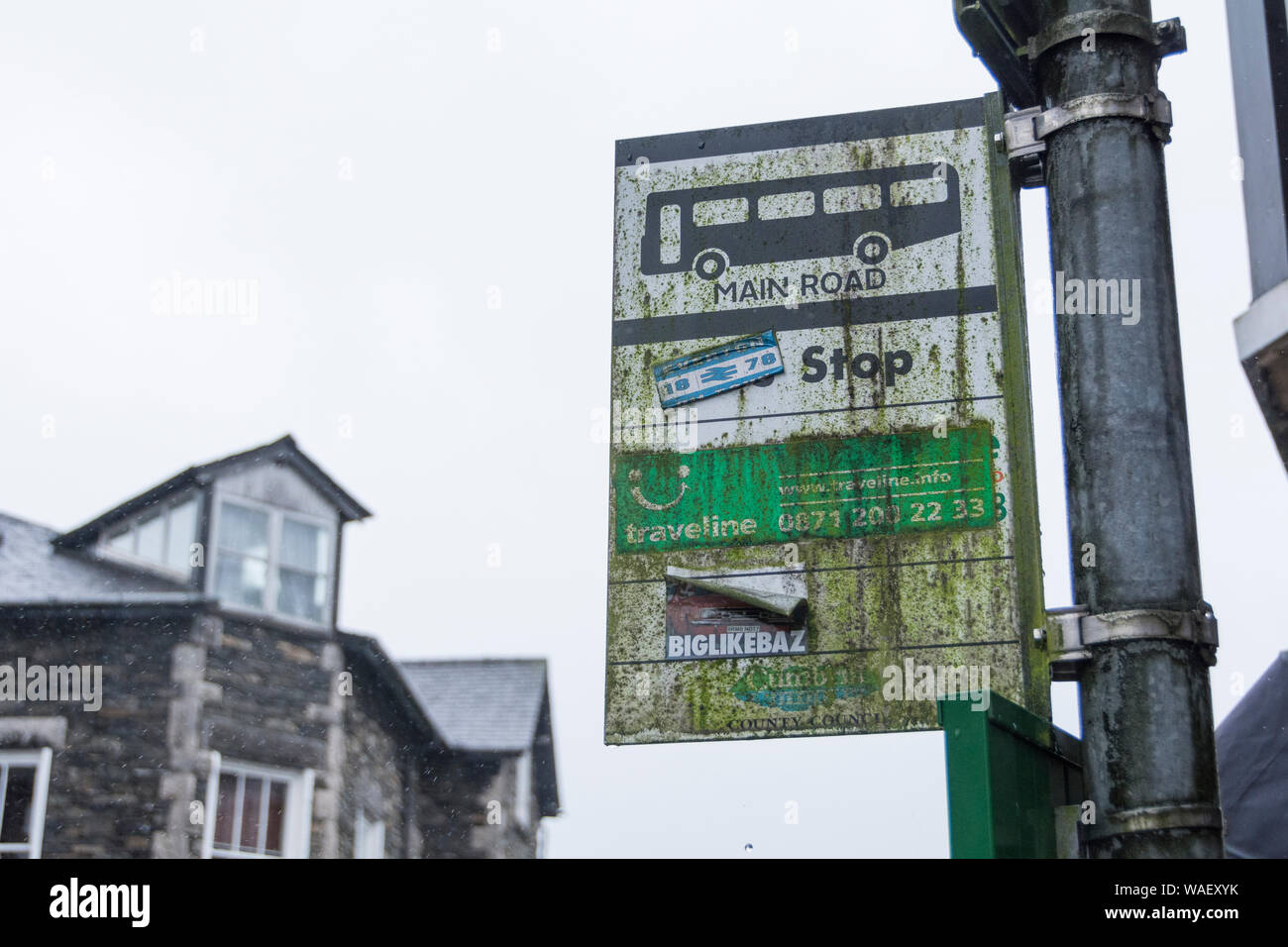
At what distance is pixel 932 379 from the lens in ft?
16.1

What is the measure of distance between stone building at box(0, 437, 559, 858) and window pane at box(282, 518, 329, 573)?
0.07 ft

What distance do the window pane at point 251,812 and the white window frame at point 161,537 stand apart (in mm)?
2713

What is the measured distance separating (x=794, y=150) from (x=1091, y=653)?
2.51 m

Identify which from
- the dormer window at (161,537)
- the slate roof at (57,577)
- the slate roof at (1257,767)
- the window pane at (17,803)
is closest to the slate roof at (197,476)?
the dormer window at (161,537)

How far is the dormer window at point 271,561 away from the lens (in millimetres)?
18016

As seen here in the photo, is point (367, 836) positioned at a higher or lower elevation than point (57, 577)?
lower

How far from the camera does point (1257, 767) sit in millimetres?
7672

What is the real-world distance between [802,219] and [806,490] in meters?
1.06

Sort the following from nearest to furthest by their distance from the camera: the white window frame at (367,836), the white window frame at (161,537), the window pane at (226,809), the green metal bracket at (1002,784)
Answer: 1. the green metal bracket at (1002,784)
2. the window pane at (226,809)
3. the white window frame at (161,537)
4. the white window frame at (367,836)

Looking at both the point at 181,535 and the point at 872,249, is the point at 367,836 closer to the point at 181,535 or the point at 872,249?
the point at 181,535

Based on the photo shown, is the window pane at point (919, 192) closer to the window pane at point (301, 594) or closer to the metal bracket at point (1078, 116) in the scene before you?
the metal bracket at point (1078, 116)

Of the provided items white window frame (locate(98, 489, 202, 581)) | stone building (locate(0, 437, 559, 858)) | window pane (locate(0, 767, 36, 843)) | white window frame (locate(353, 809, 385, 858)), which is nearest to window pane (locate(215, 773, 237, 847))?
stone building (locate(0, 437, 559, 858))

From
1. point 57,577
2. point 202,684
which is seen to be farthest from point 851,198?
point 57,577
